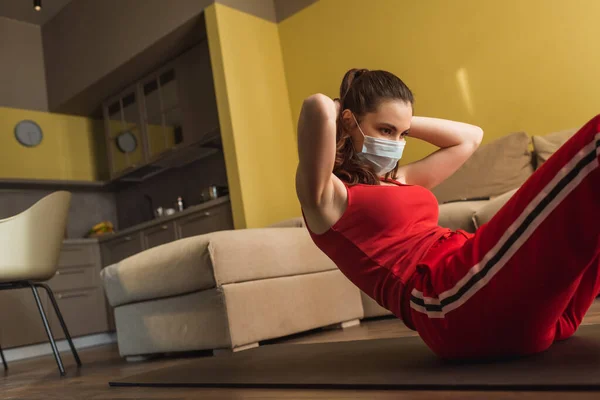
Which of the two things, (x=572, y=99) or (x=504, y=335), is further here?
(x=572, y=99)

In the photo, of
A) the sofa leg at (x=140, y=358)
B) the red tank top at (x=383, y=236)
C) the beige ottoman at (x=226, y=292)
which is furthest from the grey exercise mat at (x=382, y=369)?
the sofa leg at (x=140, y=358)

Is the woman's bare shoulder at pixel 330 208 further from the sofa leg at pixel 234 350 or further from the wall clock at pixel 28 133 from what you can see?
the wall clock at pixel 28 133

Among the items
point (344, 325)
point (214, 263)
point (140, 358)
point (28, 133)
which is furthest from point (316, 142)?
point (28, 133)

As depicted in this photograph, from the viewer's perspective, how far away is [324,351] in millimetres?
1804

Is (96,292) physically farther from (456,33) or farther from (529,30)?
(529,30)

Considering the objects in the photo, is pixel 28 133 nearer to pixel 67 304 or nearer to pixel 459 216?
pixel 67 304

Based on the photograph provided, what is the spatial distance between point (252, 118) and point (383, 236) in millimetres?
3094

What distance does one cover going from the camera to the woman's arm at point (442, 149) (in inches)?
58.8

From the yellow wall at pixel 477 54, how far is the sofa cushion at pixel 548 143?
0.88ft

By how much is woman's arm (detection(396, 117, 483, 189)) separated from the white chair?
1.89 m

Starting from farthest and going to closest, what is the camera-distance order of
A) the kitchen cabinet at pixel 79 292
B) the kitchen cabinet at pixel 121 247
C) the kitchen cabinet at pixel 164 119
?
the kitchen cabinet at pixel 121 247, the kitchen cabinet at pixel 79 292, the kitchen cabinet at pixel 164 119

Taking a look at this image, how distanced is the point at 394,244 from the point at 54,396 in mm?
1273

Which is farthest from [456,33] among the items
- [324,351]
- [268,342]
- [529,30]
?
[324,351]

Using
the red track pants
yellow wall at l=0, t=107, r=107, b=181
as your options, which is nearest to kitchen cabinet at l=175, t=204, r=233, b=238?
yellow wall at l=0, t=107, r=107, b=181
